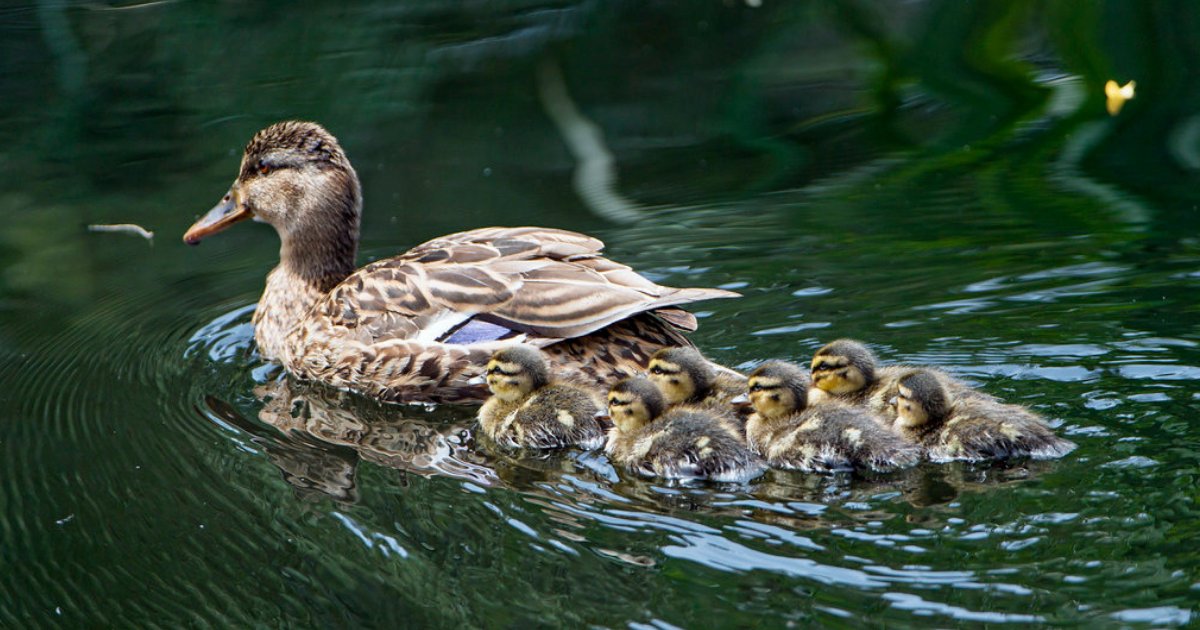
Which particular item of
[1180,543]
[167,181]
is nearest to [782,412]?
[1180,543]

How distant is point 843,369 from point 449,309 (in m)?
1.45

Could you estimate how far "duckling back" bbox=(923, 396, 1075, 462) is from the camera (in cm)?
423

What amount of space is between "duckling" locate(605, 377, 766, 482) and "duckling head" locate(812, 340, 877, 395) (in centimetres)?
38

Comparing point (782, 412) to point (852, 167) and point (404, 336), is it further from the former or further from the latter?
point (852, 167)

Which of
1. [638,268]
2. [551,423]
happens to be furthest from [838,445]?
[638,268]

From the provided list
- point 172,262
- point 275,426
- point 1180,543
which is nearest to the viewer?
point 1180,543

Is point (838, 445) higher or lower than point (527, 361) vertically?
lower

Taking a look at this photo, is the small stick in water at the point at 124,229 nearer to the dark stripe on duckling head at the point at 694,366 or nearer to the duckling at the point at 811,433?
the dark stripe on duckling head at the point at 694,366

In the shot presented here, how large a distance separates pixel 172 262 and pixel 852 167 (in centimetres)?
327

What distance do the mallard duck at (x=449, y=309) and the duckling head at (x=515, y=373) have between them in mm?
204

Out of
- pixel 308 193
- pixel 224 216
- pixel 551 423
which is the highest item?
pixel 308 193

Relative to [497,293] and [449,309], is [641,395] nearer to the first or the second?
[497,293]

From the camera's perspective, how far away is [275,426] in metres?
5.16

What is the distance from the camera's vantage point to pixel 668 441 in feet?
14.5
